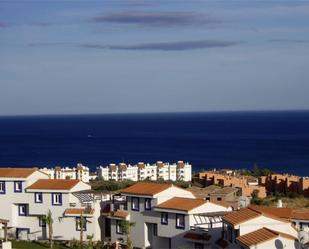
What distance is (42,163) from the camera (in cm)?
13038

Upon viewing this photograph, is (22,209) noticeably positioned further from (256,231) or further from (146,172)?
(146,172)

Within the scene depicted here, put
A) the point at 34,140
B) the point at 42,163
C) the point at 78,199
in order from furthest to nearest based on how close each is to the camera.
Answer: the point at 34,140, the point at 42,163, the point at 78,199

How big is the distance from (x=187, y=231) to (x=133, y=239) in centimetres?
397

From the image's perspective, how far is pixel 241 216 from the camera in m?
26.5

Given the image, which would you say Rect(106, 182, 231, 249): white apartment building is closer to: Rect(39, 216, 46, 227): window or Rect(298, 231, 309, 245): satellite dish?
Rect(39, 216, 46, 227): window

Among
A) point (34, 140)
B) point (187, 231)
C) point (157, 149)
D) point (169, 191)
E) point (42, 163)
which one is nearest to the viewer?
point (187, 231)

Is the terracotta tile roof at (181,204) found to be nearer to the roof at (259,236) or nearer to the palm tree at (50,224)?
the palm tree at (50,224)

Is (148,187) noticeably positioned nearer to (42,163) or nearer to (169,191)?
(169,191)

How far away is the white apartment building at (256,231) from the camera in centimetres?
2359

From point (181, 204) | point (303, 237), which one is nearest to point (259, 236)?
point (303, 237)

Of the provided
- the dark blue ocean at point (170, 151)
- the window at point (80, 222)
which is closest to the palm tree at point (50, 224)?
the window at point (80, 222)

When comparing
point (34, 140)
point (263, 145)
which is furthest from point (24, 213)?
point (34, 140)

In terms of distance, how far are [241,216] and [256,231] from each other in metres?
1.44

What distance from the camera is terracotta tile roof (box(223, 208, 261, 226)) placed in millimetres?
25769
